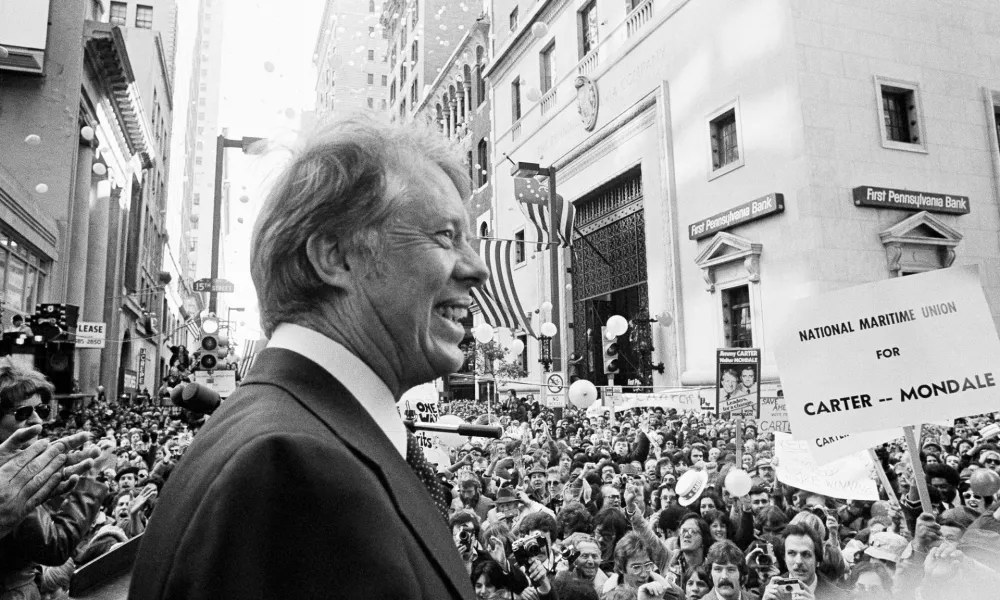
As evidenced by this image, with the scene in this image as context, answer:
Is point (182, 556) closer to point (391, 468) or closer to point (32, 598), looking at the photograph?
point (391, 468)

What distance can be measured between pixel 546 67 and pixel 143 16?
39.0 metres

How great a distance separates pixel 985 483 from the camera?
5.77m

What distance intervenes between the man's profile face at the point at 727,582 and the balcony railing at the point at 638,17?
19482 mm

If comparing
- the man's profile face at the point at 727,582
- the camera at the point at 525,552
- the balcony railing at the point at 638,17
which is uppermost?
the balcony railing at the point at 638,17

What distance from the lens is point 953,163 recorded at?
16.6 m

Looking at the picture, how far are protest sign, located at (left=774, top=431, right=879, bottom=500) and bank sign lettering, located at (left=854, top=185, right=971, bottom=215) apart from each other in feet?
36.3

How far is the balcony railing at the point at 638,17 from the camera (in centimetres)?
2127

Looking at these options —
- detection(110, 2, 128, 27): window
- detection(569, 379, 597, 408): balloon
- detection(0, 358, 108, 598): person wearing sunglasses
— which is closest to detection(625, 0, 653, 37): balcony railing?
detection(569, 379, 597, 408): balloon

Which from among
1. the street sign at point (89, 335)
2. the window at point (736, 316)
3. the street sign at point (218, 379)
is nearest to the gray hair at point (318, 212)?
the street sign at point (218, 379)

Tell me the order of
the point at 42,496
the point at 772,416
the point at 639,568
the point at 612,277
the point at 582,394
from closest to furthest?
the point at 42,496 → the point at 639,568 → the point at 772,416 → the point at 582,394 → the point at 612,277

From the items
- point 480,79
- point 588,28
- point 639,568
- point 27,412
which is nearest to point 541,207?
point 588,28

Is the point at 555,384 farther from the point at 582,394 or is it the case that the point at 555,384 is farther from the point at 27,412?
the point at 27,412

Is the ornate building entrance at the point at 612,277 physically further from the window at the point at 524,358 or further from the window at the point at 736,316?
the window at the point at 524,358

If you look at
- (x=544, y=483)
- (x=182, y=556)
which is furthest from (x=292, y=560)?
(x=544, y=483)
